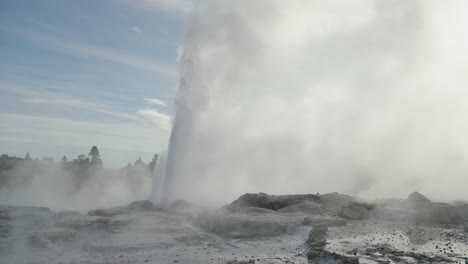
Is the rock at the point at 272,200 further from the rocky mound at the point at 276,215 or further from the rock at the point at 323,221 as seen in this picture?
the rock at the point at 323,221

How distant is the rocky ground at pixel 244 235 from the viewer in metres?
12.6

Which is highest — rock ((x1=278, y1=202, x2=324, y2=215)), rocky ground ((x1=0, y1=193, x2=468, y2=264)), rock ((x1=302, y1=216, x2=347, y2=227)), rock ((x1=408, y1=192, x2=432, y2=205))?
rock ((x1=408, y1=192, x2=432, y2=205))

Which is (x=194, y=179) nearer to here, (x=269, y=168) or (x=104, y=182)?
(x=269, y=168)

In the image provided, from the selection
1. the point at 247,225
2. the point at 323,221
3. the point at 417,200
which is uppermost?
the point at 417,200

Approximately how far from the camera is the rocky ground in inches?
498

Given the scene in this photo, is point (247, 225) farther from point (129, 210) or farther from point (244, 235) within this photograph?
point (129, 210)

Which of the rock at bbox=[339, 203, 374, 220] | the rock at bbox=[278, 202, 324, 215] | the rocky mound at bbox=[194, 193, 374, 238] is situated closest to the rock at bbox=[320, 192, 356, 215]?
the rocky mound at bbox=[194, 193, 374, 238]

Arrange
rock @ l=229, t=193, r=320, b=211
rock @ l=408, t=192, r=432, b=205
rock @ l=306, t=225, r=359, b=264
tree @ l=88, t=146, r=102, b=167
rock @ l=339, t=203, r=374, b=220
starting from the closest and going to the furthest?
rock @ l=306, t=225, r=359, b=264 → rock @ l=339, t=203, r=374, b=220 → rock @ l=408, t=192, r=432, b=205 → rock @ l=229, t=193, r=320, b=211 → tree @ l=88, t=146, r=102, b=167

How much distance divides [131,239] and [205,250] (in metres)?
3.75

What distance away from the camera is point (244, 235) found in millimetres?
17359

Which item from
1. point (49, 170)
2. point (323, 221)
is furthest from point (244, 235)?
point (49, 170)

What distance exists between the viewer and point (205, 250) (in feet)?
46.8

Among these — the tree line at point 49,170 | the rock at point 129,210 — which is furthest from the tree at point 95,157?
the rock at point 129,210

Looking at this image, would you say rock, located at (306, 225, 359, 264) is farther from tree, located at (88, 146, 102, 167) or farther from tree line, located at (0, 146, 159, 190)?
tree, located at (88, 146, 102, 167)
